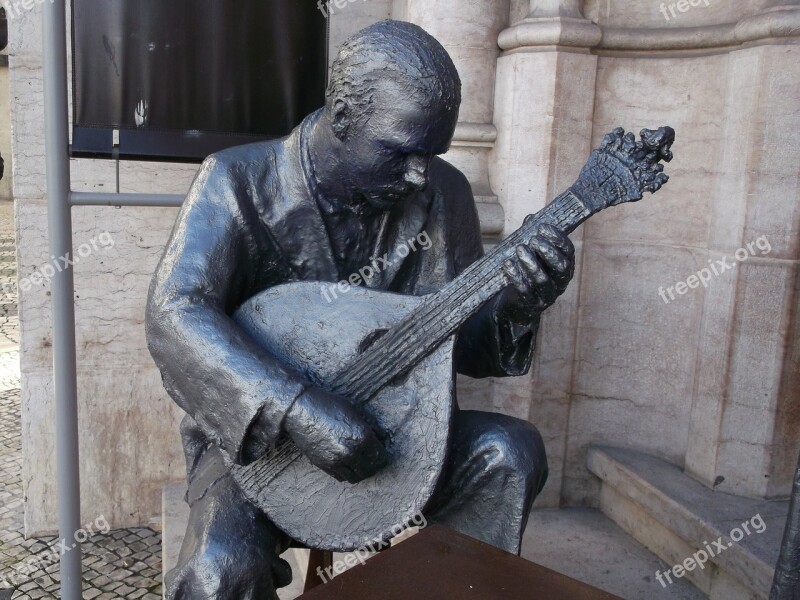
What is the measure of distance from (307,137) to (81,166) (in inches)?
73.3

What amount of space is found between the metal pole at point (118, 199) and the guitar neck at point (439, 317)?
95 centimetres

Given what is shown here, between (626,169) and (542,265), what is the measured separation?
28 cm

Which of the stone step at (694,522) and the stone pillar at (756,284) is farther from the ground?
the stone pillar at (756,284)

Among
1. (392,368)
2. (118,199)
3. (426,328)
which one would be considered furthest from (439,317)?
(118,199)

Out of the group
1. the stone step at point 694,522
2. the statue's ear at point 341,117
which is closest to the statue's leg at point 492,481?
the statue's ear at point 341,117

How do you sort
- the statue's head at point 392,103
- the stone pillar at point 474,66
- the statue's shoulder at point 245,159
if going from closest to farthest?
the statue's head at point 392,103, the statue's shoulder at point 245,159, the stone pillar at point 474,66

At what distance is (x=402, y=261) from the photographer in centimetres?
207

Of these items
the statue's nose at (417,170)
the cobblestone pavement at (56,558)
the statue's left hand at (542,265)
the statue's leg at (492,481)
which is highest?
the statue's nose at (417,170)

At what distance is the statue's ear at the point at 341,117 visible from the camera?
1773mm

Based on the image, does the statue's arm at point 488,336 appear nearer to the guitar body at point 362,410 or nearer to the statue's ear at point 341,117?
the guitar body at point 362,410

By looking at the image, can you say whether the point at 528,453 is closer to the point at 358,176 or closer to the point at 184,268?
the point at 358,176

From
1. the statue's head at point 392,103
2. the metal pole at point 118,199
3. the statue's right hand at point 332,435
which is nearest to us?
the statue's right hand at point 332,435

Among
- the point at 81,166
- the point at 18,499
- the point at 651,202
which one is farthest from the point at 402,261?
the point at 18,499

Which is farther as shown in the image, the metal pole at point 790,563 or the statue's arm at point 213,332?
the metal pole at point 790,563
